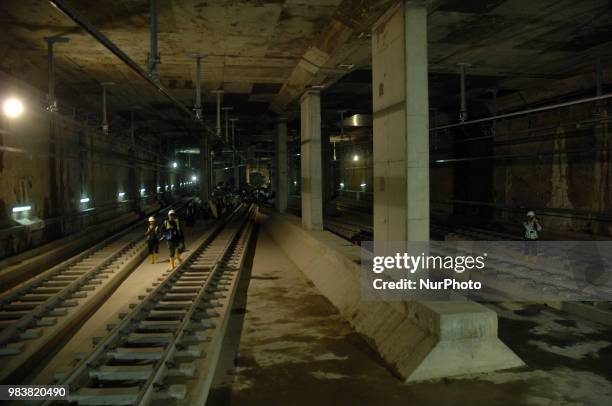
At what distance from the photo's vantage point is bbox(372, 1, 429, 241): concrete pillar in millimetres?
7621

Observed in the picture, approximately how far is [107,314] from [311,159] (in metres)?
8.90

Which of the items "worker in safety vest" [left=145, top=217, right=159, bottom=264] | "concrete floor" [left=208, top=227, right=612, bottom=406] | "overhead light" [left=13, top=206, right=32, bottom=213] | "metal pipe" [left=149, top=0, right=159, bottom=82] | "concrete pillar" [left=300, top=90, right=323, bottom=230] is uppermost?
"metal pipe" [left=149, top=0, right=159, bottom=82]

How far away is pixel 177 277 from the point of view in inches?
477

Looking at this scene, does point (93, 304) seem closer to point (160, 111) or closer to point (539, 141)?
point (160, 111)

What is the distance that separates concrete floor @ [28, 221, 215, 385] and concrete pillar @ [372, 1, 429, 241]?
19.0 ft

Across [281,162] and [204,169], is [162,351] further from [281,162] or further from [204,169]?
[204,169]

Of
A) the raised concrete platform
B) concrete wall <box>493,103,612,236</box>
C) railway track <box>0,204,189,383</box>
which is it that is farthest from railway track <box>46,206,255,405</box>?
concrete wall <box>493,103,612,236</box>

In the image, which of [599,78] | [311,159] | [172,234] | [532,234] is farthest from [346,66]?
[599,78]

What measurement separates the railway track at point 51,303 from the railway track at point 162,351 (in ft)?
4.22

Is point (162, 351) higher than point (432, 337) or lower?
lower

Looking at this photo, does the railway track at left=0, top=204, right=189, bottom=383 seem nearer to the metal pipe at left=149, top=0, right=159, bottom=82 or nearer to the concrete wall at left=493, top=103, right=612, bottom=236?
the metal pipe at left=149, top=0, right=159, bottom=82

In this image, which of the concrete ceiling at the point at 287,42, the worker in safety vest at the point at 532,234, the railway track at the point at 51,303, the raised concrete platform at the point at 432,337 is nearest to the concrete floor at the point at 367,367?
the raised concrete platform at the point at 432,337

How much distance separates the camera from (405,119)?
7.68m

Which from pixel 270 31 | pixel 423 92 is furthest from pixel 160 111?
pixel 423 92
